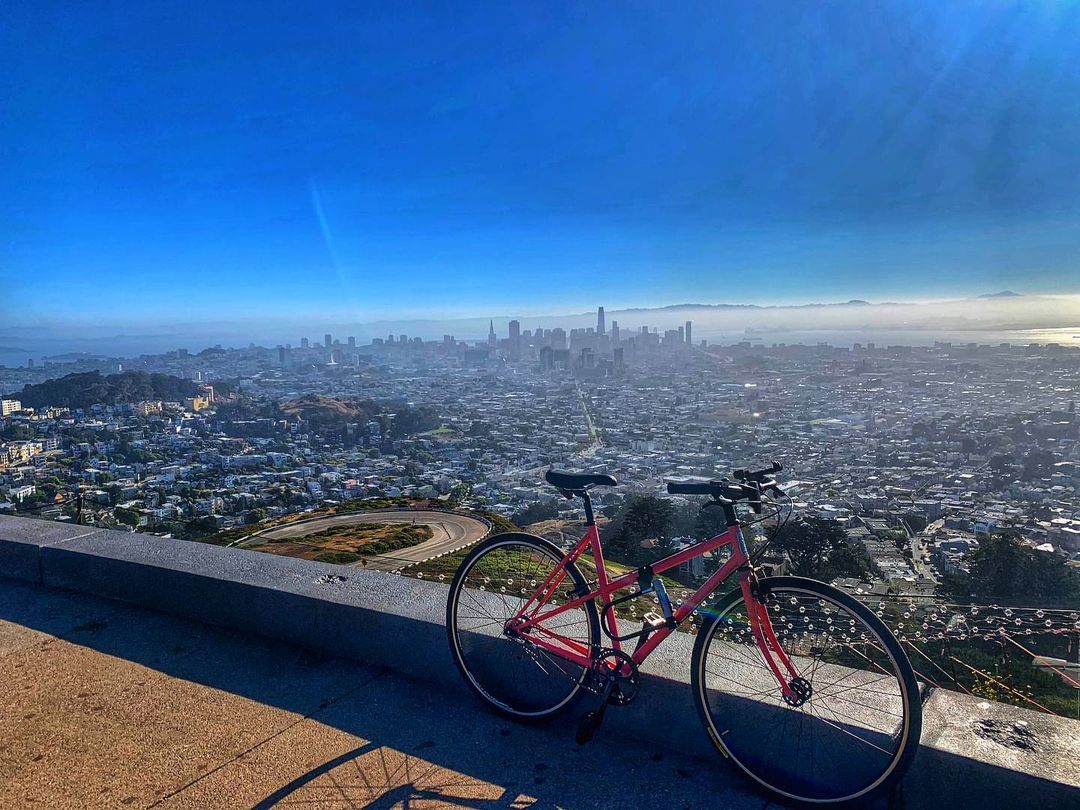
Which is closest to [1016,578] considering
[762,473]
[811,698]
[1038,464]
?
[1038,464]

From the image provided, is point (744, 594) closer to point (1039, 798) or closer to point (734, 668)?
point (734, 668)

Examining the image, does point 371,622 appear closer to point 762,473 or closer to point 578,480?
point 578,480

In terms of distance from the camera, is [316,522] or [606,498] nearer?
[606,498]

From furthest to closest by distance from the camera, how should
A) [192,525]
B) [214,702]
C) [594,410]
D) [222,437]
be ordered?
[222,437]
[594,410]
[192,525]
[214,702]

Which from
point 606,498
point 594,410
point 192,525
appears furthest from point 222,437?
point 606,498

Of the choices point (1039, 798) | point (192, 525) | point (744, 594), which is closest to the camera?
point (1039, 798)


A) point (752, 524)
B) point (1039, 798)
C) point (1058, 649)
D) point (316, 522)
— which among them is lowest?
point (316, 522)

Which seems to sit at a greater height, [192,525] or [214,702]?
[214,702]
